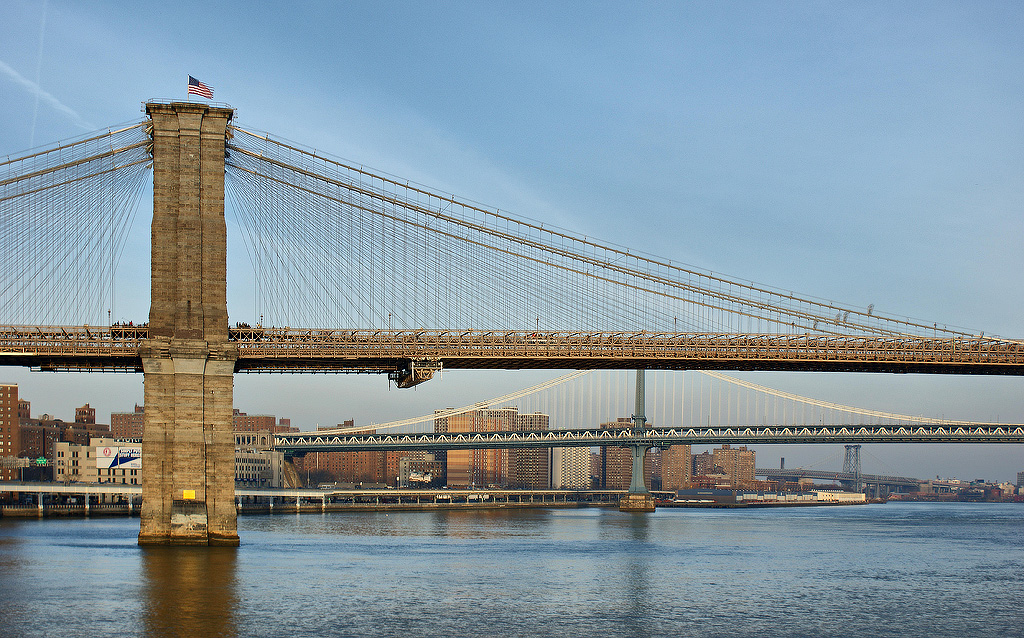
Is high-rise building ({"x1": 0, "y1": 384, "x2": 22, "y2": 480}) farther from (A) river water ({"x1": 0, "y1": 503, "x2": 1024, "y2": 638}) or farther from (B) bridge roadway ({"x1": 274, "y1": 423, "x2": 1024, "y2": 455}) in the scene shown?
(A) river water ({"x1": 0, "y1": 503, "x2": 1024, "y2": 638})

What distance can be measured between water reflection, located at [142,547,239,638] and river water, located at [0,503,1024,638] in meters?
0.07

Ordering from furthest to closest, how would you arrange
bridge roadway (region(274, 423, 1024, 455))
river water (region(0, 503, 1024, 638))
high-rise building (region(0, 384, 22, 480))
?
high-rise building (region(0, 384, 22, 480)) → bridge roadway (region(274, 423, 1024, 455)) → river water (region(0, 503, 1024, 638))

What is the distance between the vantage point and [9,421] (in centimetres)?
16962

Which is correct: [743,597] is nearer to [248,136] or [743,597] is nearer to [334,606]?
[334,606]

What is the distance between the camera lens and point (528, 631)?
25.4m

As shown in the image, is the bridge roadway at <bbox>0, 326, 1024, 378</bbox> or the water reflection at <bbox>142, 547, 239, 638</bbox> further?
the bridge roadway at <bbox>0, 326, 1024, 378</bbox>

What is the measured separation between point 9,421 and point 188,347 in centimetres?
14805

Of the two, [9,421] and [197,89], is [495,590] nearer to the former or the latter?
[197,89]

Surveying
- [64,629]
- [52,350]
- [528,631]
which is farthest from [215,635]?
[52,350]

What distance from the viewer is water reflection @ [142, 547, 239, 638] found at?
25.1 m

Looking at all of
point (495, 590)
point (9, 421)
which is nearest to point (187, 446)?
point (495, 590)

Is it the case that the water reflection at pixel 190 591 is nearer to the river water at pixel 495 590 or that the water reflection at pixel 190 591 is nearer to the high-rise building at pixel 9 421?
the river water at pixel 495 590

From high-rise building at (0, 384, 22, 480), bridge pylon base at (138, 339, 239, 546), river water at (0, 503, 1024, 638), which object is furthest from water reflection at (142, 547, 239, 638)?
high-rise building at (0, 384, 22, 480)

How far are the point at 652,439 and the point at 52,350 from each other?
304ft
